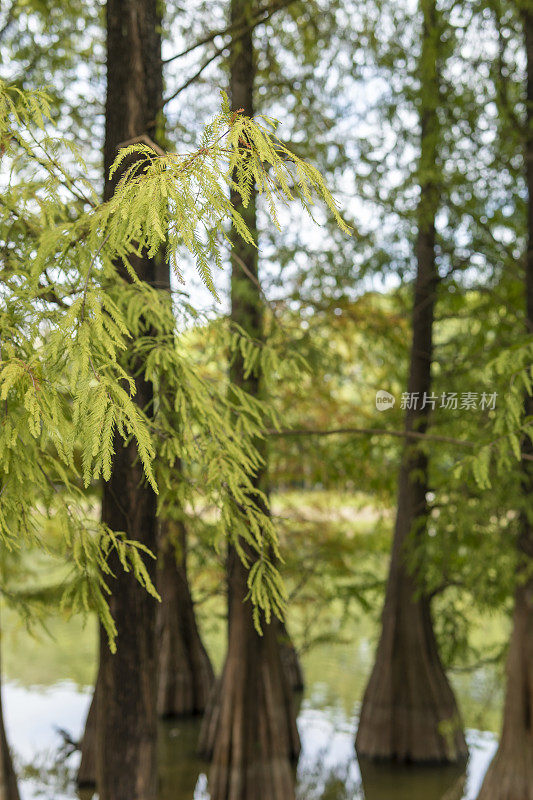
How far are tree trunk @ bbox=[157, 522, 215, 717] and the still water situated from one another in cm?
30

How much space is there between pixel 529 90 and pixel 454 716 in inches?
232

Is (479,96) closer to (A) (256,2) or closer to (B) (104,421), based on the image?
(A) (256,2)

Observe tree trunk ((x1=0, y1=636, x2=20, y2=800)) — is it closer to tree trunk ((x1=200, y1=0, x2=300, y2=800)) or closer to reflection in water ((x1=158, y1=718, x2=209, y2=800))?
tree trunk ((x1=200, y1=0, x2=300, y2=800))

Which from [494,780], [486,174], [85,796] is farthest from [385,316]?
[85,796]

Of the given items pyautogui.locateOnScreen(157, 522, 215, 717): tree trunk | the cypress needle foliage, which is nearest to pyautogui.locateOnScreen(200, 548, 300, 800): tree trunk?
pyautogui.locateOnScreen(157, 522, 215, 717): tree trunk

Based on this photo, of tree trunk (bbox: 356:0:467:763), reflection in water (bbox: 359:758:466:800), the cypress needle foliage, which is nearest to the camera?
the cypress needle foliage

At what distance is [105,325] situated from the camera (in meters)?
3.02

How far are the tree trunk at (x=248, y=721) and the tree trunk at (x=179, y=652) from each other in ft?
7.58

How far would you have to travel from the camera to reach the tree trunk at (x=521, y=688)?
254 inches

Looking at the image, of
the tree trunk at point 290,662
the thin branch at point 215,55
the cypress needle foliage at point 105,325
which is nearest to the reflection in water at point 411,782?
the tree trunk at point 290,662

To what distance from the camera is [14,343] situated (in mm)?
3248

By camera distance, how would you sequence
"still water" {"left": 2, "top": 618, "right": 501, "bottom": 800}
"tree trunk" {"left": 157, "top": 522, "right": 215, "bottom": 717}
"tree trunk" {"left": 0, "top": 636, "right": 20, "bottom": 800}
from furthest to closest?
"tree trunk" {"left": 157, "top": 522, "right": 215, "bottom": 717} < "still water" {"left": 2, "top": 618, "right": 501, "bottom": 800} < "tree trunk" {"left": 0, "top": 636, "right": 20, "bottom": 800}

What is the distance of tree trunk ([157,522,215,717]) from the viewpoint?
10.1 meters

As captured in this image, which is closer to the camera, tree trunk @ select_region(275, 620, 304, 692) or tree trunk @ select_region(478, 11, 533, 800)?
tree trunk @ select_region(478, 11, 533, 800)
